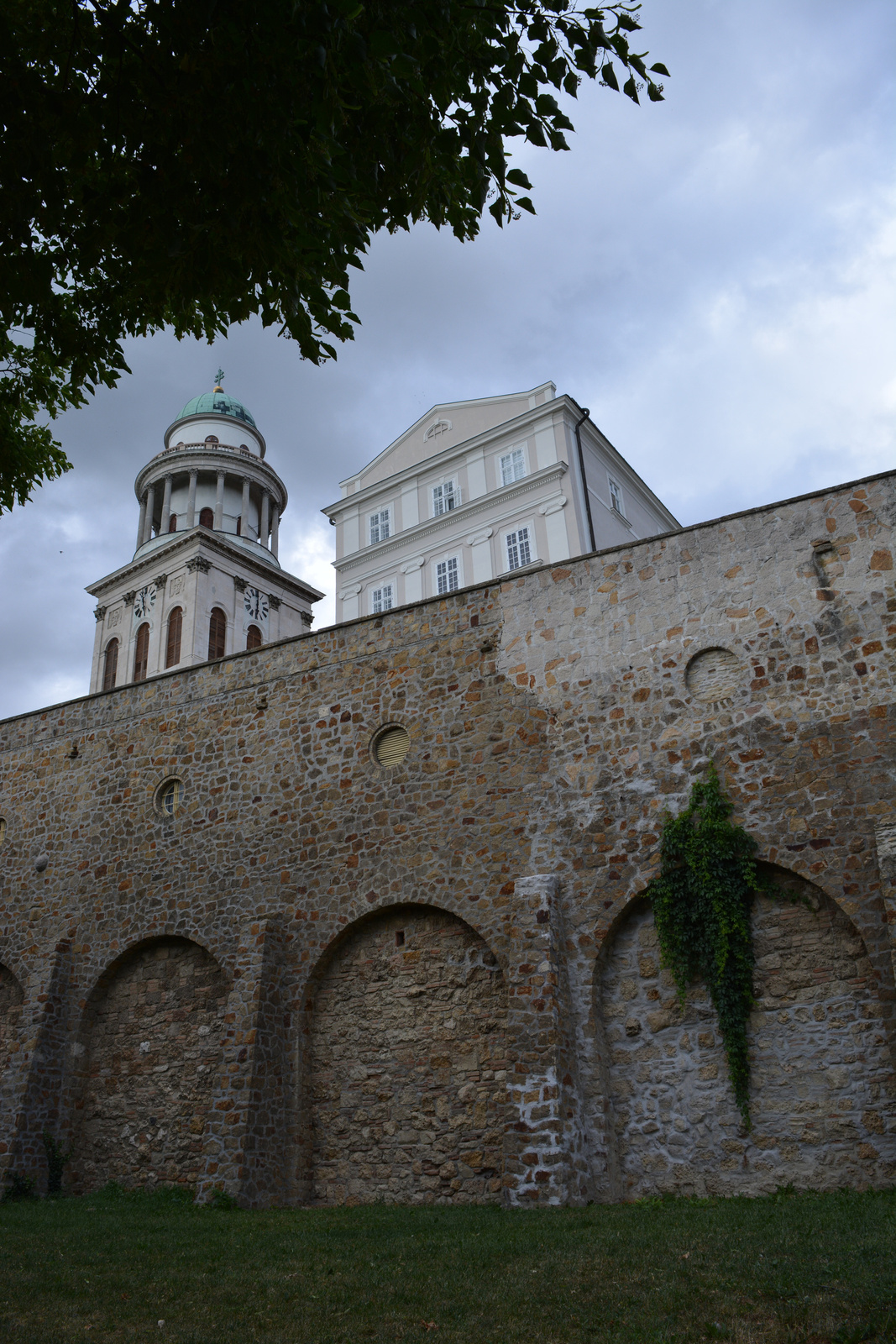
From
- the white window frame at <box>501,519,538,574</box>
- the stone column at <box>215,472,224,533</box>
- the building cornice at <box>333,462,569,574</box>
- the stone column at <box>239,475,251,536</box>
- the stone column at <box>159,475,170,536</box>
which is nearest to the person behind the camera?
the white window frame at <box>501,519,538,574</box>

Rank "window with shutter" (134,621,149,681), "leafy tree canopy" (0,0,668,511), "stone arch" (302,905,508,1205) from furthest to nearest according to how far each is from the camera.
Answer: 1. "window with shutter" (134,621,149,681)
2. "stone arch" (302,905,508,1205)
3. "leafy tree canopy" (0,0,668,511)

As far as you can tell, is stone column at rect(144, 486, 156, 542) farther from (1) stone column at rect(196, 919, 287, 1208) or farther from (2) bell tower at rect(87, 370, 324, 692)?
(1) stone column at rect(196, 919, 287, 1208)

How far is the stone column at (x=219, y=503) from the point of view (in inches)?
1828

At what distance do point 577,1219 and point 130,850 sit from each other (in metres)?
10.0

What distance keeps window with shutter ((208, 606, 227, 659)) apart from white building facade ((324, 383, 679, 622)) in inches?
410

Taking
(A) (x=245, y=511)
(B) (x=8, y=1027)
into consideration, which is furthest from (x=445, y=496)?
(B) (x=8, y=1027)

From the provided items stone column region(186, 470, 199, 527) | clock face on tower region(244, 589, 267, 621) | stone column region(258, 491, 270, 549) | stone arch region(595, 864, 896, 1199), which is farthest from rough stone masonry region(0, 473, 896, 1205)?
stone column region(258, 491, 270, 549)

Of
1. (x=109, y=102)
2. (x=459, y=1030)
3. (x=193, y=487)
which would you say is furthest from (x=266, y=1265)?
(x=193, y=487)

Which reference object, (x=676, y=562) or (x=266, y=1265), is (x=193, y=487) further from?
(x=266, y=1265)

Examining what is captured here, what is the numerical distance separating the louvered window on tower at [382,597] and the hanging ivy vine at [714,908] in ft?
64.1

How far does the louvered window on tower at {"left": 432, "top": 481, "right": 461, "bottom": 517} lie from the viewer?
3064cm

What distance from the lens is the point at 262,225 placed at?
643 cm

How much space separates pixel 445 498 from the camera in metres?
30.9

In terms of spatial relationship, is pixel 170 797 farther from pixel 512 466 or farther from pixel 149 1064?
pixel 512 466
